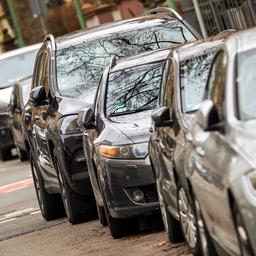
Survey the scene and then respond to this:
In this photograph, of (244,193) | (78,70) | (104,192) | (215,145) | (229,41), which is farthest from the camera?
(78,70)

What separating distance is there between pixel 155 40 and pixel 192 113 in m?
5.18

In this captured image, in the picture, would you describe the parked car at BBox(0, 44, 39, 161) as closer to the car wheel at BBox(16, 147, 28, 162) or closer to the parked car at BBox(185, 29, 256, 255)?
the car wheel at BBox(16, 147, 28, 162)

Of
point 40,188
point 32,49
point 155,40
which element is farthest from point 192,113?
point 32,49

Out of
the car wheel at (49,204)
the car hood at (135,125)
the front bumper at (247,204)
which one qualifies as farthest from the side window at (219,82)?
the car wheel at (49,204)

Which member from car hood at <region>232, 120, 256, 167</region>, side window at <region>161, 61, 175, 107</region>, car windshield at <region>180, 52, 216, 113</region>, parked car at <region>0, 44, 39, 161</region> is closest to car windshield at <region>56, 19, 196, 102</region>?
side window at <region>161, 61, 175, 107</region>

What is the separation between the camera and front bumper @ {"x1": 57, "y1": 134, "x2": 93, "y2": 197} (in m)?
14.5

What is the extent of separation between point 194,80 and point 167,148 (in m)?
0.63

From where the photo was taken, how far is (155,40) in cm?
1564

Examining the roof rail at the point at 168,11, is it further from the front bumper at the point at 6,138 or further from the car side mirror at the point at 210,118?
the front bumper at the point at 6,138

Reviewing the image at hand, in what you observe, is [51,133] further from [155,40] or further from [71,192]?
[155,40]

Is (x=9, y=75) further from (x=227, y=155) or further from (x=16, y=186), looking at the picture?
(x=227, y=155)

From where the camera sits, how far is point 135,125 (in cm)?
1271

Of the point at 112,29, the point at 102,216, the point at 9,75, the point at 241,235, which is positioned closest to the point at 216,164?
the point at 241,235

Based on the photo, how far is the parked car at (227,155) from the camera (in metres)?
7.71
